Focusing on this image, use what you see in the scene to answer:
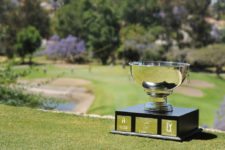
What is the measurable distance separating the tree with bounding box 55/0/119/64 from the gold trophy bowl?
42747 mm

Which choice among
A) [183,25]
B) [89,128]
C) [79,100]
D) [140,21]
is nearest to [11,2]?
[140,21]

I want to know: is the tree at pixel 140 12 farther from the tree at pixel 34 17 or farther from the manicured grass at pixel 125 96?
the manicured grass at pixel 125 96

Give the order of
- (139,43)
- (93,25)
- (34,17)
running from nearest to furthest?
(139,43) < (93,25) < (34,17)

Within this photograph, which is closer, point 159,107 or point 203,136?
point 159,107

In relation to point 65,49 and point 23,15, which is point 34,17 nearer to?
point 23,15

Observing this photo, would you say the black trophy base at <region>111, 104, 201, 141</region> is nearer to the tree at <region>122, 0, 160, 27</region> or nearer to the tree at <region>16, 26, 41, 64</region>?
the tree at <region>16, 26, 41, 64</region>

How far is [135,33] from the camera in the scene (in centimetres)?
4850

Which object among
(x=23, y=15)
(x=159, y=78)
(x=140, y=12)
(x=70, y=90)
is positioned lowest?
(x=70, y=90)

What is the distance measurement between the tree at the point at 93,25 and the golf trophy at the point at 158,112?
140 ft

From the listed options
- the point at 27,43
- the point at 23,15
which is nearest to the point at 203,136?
the point at 27,43

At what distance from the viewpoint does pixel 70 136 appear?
6.25 m

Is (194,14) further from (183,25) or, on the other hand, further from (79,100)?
(79,100)

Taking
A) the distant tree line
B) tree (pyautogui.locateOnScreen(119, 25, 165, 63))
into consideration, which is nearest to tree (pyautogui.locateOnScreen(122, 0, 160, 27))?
the distant tree line

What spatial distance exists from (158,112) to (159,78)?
391 mm
